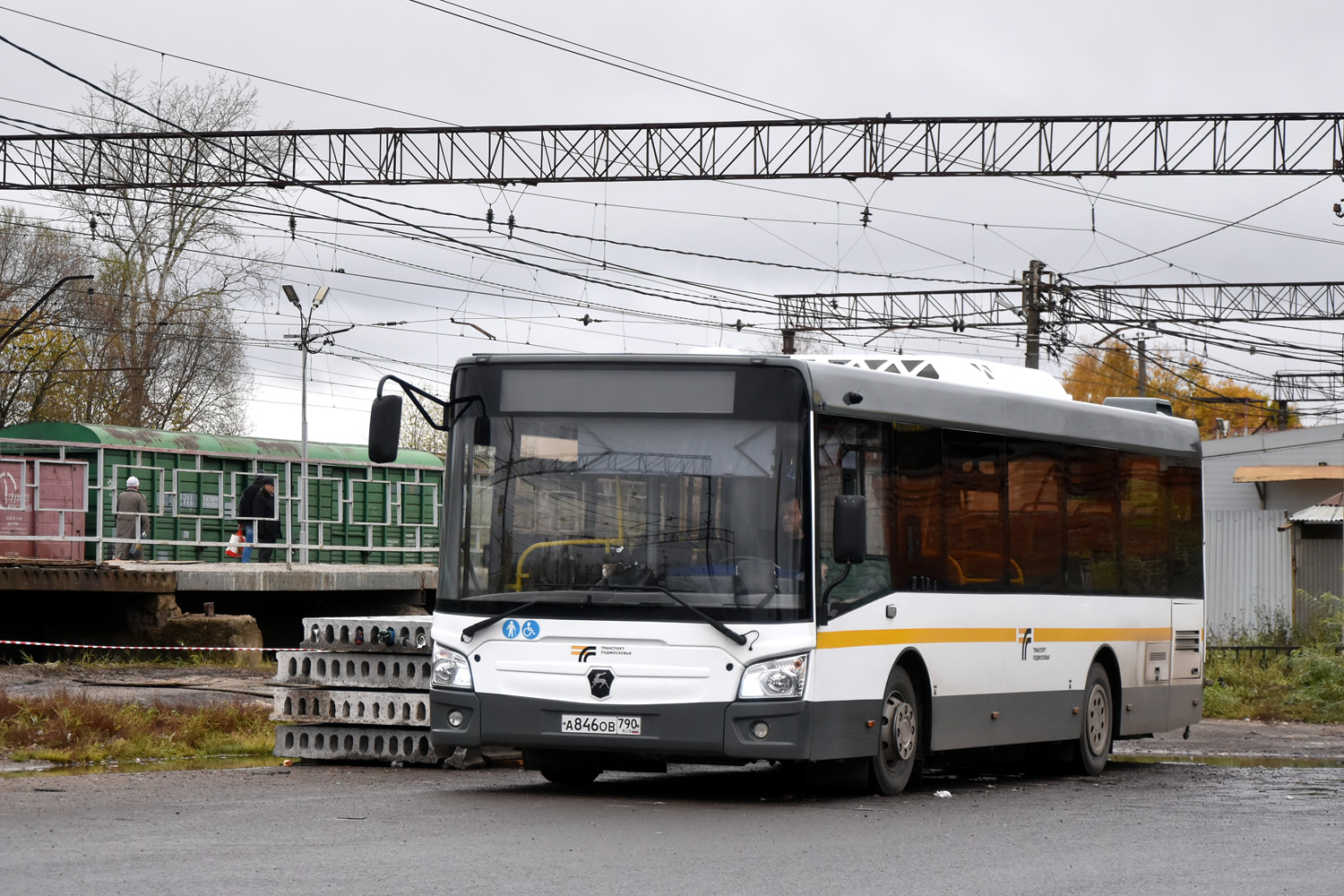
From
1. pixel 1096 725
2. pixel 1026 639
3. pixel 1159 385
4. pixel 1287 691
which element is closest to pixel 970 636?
pixel 1026 639

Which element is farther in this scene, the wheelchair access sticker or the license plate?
the wheelchair access sticker

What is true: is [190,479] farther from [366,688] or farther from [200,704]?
[366,688]

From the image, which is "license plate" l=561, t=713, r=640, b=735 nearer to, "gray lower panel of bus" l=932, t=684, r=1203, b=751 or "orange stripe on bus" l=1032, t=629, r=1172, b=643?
"gray lower panel of bus" l=932, t=684, r=1203, b=751

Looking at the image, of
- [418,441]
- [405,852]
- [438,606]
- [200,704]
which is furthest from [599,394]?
[418,441]


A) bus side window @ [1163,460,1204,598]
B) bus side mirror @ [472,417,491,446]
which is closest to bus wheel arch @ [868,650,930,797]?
bus side mirror @ [472,417,491,446]

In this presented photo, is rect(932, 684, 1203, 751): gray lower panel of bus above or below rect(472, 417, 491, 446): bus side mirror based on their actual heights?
below

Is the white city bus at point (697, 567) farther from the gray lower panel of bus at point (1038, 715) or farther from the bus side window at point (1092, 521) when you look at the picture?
the bus side window at point (1092, 521)

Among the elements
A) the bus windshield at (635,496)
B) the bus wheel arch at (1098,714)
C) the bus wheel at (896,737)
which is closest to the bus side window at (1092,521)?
the bus wheel arch at (1098,714)

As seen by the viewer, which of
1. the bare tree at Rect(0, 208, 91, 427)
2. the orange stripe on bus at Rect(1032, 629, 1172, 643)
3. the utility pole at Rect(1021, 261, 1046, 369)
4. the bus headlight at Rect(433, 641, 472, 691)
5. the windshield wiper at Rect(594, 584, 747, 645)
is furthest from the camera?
the bare tree at Rect(0, 208, 91, 427)

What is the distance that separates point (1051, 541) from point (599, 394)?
4.49 meters

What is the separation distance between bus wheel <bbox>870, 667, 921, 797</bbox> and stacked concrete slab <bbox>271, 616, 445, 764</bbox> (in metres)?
3.61

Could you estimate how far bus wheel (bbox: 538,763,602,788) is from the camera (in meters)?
12.2

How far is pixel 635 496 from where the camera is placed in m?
11.1

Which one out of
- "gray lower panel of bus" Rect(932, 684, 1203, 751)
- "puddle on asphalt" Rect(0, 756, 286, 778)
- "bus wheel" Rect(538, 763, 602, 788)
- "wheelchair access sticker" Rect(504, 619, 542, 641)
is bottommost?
"puddle on asphalt" Rect(0, 756, 286, 778)
